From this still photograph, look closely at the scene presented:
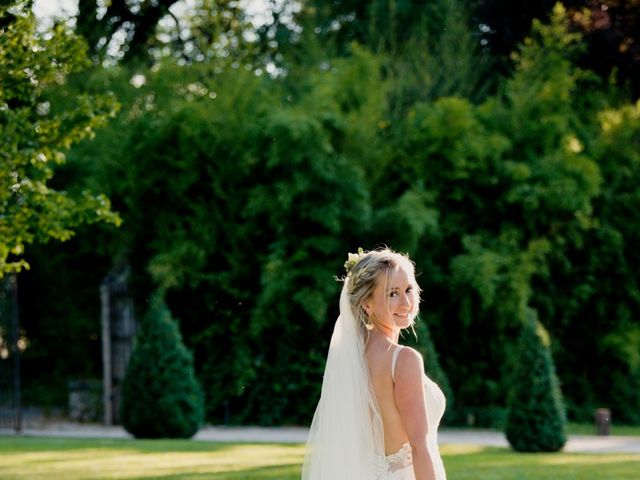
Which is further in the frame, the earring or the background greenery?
the background greenery

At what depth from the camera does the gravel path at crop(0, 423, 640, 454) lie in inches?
459

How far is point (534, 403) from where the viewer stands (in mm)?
10945

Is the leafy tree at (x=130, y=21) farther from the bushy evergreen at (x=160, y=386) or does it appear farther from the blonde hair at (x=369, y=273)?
the blonde hair at (x=369, y=273)

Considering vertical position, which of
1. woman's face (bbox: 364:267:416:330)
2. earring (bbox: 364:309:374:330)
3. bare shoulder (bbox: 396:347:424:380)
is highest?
woman's face (bbox: 364:267:416:330)

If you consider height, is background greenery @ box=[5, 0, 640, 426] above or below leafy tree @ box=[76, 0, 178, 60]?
below

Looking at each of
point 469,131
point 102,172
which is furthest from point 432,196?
point 102,172

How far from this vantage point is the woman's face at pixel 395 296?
11.4 feet

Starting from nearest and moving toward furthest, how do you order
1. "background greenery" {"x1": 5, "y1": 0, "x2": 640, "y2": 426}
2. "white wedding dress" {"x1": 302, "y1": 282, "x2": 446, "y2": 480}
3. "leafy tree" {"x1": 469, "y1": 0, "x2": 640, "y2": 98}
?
"white wedding dress" {"x1": 302, "y1": 282, "x2": 446, "y2": 480} → "background greenery" {"x1": 5, "y1": 0, "x2": 640, "y2": 426} → "leafy tree" {"x1": 469, "y1": 0, "x2": 640, "y2": 98}

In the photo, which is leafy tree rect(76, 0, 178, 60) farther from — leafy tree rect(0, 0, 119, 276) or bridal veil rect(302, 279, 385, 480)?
bridal veil rect(302, 279, 385, 480)

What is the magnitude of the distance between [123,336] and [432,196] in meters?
4.34

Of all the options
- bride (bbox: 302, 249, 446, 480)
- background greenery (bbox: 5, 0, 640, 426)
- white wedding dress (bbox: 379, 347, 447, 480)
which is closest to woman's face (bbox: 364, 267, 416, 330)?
bride (bbox: 302, 249, 446, 480)

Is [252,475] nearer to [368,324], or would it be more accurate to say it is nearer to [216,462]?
[216,462]

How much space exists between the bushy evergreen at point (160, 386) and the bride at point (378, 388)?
329 inches

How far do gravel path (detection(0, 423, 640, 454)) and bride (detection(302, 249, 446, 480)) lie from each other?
7.87 metres
